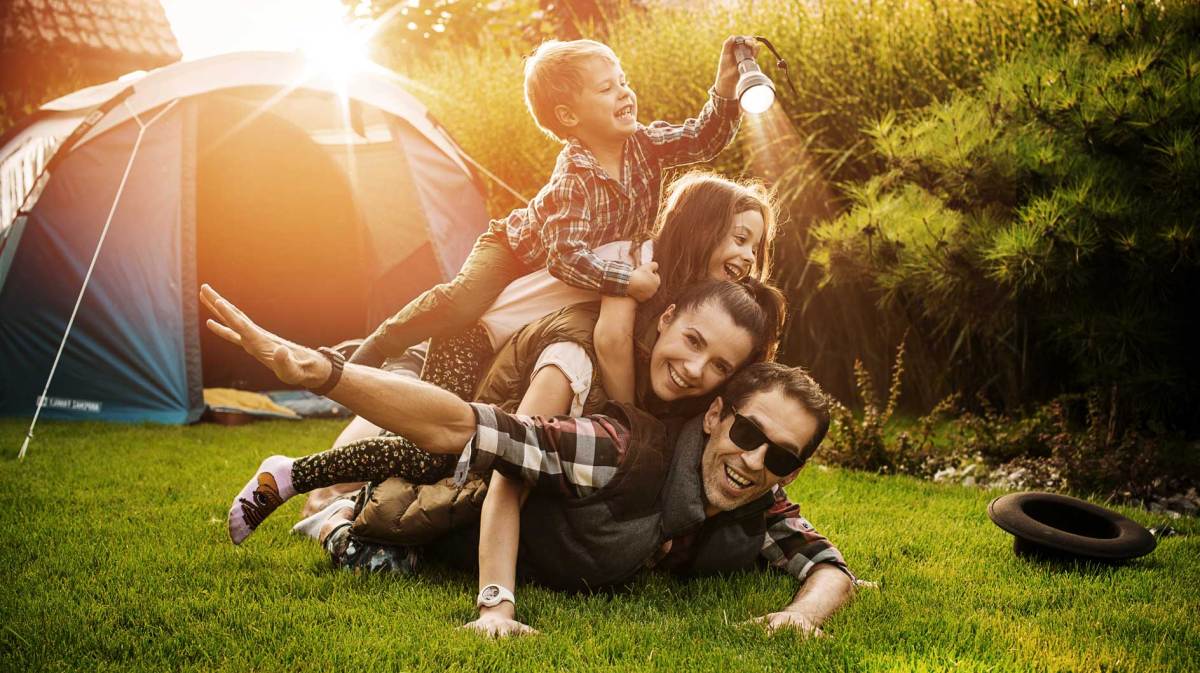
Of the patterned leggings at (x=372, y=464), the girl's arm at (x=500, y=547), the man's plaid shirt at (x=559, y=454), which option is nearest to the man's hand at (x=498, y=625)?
the girl's arm at (x=500, y=547)

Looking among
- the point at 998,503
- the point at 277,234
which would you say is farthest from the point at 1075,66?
the point at 277,234

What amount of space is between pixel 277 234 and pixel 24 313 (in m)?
1.91

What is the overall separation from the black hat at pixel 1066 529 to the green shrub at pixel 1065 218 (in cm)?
136

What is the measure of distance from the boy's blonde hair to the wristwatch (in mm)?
1567

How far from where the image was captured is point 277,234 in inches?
265

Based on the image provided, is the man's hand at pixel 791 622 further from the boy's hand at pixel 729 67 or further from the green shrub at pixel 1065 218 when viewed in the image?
the green shrub at pixel 1065 218

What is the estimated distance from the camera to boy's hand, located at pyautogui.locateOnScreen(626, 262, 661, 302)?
260cm

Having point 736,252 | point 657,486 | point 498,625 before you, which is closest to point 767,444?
point 657,486

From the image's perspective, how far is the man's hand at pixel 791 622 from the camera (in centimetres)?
211

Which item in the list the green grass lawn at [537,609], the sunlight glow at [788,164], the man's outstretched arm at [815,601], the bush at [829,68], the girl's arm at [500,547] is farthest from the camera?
the sunlight glow at [788,164]

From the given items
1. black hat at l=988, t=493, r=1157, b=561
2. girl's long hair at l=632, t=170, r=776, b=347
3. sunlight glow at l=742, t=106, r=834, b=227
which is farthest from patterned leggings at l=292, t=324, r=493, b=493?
sunlight glow at l=742, t=106, r=834, b=227

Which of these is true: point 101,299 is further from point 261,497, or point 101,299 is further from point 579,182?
point 579,182

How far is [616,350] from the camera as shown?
2.58 m

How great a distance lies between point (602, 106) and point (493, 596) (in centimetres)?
157
